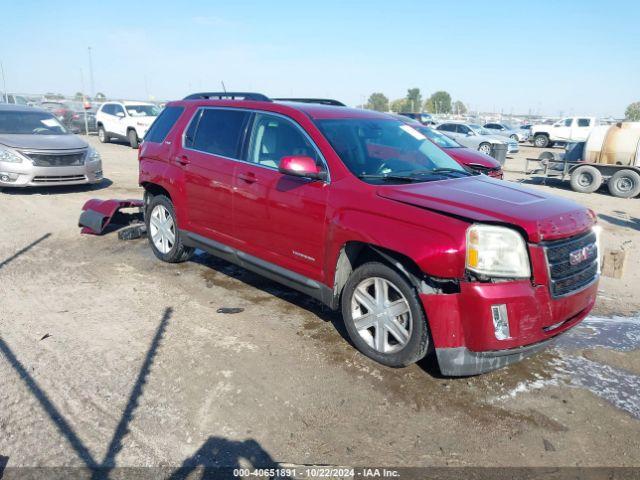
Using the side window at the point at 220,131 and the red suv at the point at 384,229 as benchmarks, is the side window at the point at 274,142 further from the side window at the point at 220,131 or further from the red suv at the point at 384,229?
the side window at the point at 220,131

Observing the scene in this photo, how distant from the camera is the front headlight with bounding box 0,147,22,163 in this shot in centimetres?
964

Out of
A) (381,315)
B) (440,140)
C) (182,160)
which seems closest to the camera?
(381,315)

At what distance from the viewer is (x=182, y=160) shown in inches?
214

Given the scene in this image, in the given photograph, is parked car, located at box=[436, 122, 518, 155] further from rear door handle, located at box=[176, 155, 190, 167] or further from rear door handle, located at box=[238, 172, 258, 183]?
rear door handle, located at box=[238, 172, 258, 183]

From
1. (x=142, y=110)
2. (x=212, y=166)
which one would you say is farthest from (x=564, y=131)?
(x=212, y=166)

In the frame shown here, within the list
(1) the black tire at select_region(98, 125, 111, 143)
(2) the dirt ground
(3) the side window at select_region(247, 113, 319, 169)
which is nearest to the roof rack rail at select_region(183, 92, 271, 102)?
(3) the side window at select_region(247, 113, 319, 169)

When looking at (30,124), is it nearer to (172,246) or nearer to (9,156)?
(9,156)

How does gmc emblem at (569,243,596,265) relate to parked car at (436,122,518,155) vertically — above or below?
above

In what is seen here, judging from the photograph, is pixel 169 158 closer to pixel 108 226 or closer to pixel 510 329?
pixel 108 226

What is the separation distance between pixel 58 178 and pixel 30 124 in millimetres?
1642

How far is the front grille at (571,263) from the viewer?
10.9 ft

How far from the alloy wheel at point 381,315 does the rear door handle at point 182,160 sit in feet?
8.32

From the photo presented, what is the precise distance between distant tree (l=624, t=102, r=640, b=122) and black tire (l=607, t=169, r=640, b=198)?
63.0 metres

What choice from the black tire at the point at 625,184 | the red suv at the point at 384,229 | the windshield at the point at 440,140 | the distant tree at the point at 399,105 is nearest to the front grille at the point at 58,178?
the red suv at the point at 384,229
